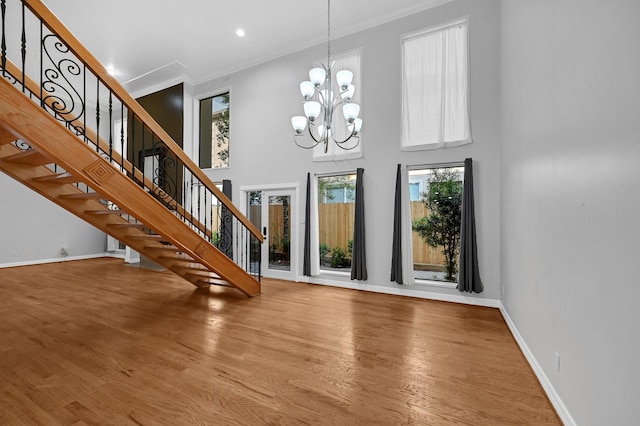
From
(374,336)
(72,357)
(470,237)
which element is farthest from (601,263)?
(72,357)

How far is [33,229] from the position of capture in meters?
8.13

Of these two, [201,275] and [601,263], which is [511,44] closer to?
[601,263]

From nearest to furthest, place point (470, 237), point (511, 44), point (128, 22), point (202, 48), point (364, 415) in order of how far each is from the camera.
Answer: point (364, 415)
point (511, 44)
point (470, 237)
point (128, 22)
point (202, 48)

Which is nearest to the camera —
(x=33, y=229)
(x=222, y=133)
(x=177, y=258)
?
(x=177, y=258)

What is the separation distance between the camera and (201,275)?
493 cm

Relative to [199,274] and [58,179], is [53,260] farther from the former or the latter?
[58,179]

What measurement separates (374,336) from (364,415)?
1.36 metres

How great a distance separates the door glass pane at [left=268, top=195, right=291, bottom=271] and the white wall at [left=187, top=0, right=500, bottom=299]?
41cm

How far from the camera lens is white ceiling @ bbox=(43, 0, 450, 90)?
4996mm

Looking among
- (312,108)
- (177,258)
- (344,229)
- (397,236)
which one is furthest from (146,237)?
(397,236)

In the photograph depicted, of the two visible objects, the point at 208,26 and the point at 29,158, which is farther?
the point at 208,26

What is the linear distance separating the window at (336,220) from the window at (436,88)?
1.50m

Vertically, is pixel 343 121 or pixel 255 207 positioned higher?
pixel 343 121

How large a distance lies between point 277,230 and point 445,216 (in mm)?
3510
